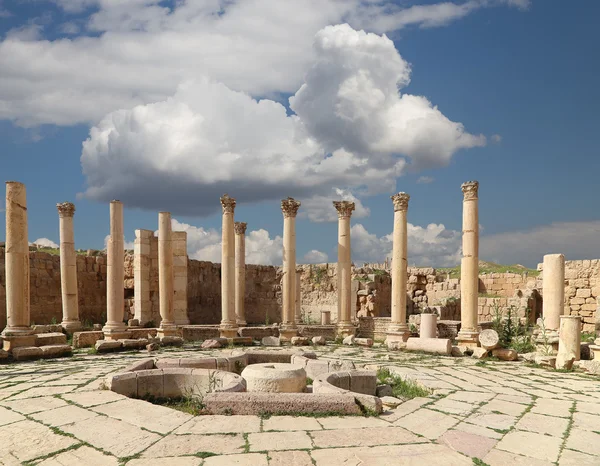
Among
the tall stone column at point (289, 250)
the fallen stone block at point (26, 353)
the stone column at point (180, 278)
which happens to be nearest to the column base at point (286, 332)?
the tall stone column at point (289, 250)

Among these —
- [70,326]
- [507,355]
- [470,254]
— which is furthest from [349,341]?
[70,326]

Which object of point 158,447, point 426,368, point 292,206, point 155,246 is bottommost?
point 426,368

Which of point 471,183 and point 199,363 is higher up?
point 471,183

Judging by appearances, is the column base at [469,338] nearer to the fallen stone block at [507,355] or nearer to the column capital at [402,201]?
the fallen stone block at [507,355]

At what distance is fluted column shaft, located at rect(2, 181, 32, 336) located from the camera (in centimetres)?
1443

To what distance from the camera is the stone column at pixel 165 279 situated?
18734 millimetres

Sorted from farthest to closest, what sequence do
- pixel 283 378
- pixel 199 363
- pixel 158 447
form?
pixel 199 363
pixel 283 378
pixel 158 447

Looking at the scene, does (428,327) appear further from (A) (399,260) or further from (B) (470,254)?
(B) (470,254)

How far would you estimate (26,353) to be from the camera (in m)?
13.6

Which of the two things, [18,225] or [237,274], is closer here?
[18,225]

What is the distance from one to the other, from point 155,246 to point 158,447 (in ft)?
60.0

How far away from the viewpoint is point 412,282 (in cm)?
3161

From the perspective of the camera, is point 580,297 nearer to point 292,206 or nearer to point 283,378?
point 292,206

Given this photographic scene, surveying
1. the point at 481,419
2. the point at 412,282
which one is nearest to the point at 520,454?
the point at 481,419
